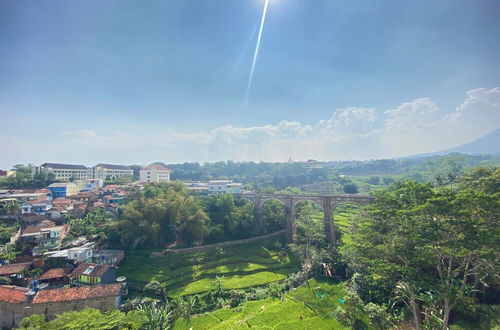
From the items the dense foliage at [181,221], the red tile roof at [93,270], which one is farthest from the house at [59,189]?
the red tile roof at [93,270]

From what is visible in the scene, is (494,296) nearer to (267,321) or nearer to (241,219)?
(267,321)

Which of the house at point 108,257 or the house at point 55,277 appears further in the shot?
the house at point 108,257

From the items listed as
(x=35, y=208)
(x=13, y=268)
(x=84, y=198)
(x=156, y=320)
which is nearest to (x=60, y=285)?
(x=13, y=268)

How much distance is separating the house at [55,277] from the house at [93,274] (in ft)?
3.06

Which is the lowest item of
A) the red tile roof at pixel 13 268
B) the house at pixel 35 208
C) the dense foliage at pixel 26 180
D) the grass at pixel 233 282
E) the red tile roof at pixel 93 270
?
the grass at pixel 233 282

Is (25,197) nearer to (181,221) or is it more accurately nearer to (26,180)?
(26,180)

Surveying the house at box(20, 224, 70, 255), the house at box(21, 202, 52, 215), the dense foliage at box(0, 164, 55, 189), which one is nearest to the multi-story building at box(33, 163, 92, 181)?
the dense foliage at box(0, 164, 55, 189)

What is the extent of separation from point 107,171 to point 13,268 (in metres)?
59.1

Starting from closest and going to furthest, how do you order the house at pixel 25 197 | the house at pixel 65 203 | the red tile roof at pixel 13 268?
the red tile roof at pixel 13 268, the house at pixel 65 203, the house at pixel 25 197

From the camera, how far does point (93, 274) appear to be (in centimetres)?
2561

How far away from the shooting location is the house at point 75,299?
21.2m

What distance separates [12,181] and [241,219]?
46887mm

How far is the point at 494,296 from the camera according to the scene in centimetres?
1689

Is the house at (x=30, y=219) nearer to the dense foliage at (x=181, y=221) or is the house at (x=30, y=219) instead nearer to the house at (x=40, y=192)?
the dense foliage at (x=181, y=221)
